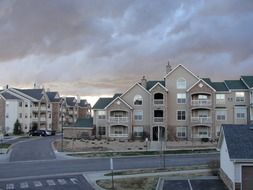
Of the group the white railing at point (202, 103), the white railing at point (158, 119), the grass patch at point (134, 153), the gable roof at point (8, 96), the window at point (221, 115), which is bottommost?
the grass patch at point (134, 153)

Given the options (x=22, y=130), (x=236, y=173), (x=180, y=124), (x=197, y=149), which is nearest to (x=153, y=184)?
(x=236, y=173)

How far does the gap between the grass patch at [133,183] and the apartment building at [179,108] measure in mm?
36613

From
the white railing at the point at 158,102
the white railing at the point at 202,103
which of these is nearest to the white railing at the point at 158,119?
the white railing at the point at 158,102

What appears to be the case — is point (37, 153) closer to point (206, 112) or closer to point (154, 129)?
point (154, 129)

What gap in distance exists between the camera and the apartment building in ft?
→ 221

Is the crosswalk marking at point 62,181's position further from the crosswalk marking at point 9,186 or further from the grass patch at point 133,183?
the crosswalk marking at point 9,186

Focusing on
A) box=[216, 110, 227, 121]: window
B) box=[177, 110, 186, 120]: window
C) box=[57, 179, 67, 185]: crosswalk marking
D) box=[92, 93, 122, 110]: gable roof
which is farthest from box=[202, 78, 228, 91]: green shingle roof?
box=[57, 179, 67, 185]: crosswalk marking

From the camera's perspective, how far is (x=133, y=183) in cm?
2948

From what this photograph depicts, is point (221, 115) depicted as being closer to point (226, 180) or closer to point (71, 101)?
point (226, 180)

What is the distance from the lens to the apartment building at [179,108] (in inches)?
2650

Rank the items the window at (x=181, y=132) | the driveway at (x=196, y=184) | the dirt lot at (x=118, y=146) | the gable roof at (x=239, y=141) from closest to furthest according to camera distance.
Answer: the gable roof at (x=239, y=141), the driveway at (x=196, y=184), the dirt lot at (x=118, y=146), the window at (x=181, y=132)

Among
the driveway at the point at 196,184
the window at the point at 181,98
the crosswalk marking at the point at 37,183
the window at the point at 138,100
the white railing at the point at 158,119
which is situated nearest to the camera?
the driveway at the point at 196,184

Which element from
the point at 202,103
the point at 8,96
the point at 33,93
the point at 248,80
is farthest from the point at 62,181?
the point at 33,93

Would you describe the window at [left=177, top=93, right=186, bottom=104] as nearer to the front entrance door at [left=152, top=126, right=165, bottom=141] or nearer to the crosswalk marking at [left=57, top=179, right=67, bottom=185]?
the front entrance door at [left=152, top=126, right=165, bottom=141]
